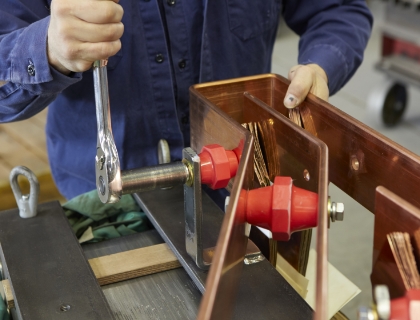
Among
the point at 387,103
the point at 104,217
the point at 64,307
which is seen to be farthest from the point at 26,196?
the point at 387,103

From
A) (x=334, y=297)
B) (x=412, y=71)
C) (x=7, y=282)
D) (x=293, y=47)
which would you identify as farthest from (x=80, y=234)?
(x=293, y=47)

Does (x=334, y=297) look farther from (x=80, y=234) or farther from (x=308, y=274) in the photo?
(x=80, y=234)

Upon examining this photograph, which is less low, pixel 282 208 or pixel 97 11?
pixel 97 11

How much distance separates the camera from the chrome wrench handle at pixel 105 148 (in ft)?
2.01

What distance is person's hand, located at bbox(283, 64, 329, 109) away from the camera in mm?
726

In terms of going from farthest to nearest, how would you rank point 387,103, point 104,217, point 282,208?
point 387,103 → point 104,217 → point 282,208

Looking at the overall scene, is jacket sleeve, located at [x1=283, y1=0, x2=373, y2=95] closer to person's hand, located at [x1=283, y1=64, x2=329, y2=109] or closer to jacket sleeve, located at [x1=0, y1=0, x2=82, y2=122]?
person's hand, located at [x1=283, y1=64, x2=329, y2=109]

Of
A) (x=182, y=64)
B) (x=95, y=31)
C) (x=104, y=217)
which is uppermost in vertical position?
(x=95, y=31)

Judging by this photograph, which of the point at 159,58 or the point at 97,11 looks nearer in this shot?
the point at 97,11

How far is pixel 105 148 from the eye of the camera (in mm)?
630

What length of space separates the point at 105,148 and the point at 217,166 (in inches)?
5.1

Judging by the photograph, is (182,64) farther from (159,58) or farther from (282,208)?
(282,208)

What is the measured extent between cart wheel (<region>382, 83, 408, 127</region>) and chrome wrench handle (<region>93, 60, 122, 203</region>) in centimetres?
212

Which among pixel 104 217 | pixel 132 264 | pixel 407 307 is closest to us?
pixel 407 307
